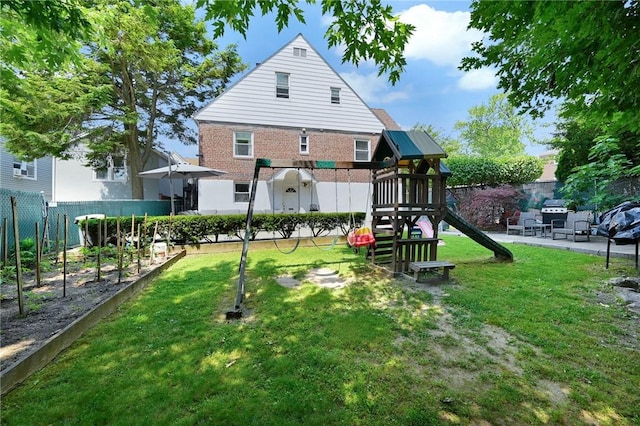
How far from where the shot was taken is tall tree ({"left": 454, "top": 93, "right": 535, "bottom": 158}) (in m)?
35.5

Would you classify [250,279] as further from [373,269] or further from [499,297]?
[499,297]

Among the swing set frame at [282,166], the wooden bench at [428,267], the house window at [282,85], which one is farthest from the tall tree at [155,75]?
the wooden bench at [428,267]

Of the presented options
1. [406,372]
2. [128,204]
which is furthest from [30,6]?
[128,204]

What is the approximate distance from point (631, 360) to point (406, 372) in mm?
2367

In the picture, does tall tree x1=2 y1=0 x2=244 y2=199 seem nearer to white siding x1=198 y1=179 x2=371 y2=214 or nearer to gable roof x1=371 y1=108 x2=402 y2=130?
white siding x1=198 y1=179 x2=371 y2=214

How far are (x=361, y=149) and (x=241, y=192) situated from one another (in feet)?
24.8

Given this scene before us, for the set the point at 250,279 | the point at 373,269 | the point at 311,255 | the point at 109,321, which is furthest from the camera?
the point at 311,255

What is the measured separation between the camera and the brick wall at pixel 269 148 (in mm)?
15562

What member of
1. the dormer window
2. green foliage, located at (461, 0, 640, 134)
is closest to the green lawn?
green foliage, located at (461, 0, 640, 134)

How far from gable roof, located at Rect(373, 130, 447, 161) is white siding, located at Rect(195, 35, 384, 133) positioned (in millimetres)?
10726

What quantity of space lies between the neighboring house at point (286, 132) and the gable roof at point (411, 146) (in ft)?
28.7

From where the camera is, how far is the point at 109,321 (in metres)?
4.05

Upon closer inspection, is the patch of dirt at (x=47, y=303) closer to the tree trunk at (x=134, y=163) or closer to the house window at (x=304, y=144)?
the tree trunk at (x=134, y=163)

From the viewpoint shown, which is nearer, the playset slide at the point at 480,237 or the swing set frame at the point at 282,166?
the swing set frame at the point at 282,166
